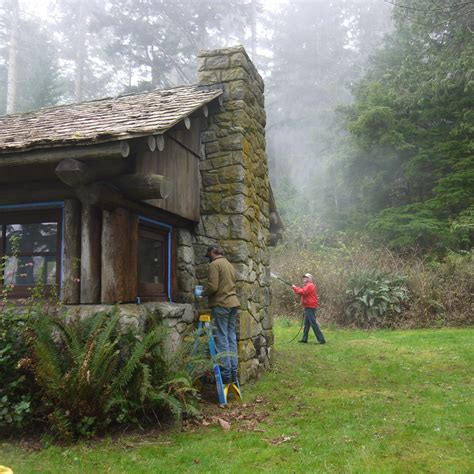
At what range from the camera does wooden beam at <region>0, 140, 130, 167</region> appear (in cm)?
493

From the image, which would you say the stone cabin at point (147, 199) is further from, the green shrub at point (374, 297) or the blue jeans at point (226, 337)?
the green shrub at point (374, 297)

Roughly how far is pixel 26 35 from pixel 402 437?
31.7 m

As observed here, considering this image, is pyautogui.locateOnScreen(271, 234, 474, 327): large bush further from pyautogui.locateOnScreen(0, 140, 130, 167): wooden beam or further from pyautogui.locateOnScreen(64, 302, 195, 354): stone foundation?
pyautogui.locateOnScreen(0, 140, 130, 167): wooden beam

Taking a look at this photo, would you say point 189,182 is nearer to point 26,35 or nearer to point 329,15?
point 26,35

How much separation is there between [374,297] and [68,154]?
34.2 ft

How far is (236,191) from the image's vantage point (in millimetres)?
7438

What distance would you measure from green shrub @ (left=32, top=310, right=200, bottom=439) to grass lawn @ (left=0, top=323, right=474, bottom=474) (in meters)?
0.27

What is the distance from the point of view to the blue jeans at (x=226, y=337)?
6.41m

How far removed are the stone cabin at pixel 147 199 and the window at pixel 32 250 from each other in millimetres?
14

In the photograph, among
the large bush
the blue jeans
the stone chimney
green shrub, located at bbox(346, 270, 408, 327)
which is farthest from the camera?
green shrub, located at bbox(346, 270, 408, 327)

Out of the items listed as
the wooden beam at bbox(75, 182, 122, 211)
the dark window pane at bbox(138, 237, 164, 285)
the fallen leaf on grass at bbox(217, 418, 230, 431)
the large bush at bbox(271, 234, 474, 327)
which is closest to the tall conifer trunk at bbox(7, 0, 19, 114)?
the large bush at bbox(271, 234, 474, 327)

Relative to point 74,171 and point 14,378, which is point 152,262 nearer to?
point 74,171

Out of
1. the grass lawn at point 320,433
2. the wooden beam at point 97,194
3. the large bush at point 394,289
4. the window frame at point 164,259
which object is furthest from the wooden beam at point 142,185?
the large bush at point 394,289

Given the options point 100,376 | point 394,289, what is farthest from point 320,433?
point 394,289
